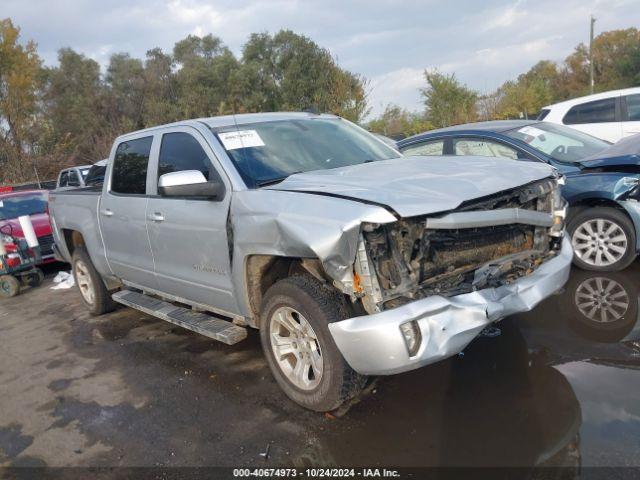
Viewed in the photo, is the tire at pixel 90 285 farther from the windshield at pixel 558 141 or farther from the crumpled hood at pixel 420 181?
the windshield at pixel 558 141

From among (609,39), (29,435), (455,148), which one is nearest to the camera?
(29,435)

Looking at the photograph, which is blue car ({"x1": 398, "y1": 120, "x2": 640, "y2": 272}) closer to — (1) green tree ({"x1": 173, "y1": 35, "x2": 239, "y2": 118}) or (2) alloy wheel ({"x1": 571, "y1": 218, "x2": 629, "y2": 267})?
(2) alloy wheel ({"x1": 571, "y1": 218, "x2": 629, "y2": 267})

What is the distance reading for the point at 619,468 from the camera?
2.58 metres

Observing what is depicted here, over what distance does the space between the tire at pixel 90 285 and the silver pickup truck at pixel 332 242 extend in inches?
56.7

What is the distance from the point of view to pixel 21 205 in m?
10.1

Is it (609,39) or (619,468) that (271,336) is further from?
(609,39)

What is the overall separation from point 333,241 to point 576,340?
2.32 meters

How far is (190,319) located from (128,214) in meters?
1.28

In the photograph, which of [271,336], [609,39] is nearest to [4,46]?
[271,336]

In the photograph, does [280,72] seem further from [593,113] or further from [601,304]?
[601,304]

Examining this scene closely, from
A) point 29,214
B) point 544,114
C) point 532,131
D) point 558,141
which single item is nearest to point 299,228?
point 532,131

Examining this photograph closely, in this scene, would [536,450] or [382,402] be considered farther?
[382,402]

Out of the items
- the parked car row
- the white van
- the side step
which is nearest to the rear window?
the white van

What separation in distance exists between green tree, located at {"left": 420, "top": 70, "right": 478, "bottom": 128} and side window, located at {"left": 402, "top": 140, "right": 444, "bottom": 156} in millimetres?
16802
